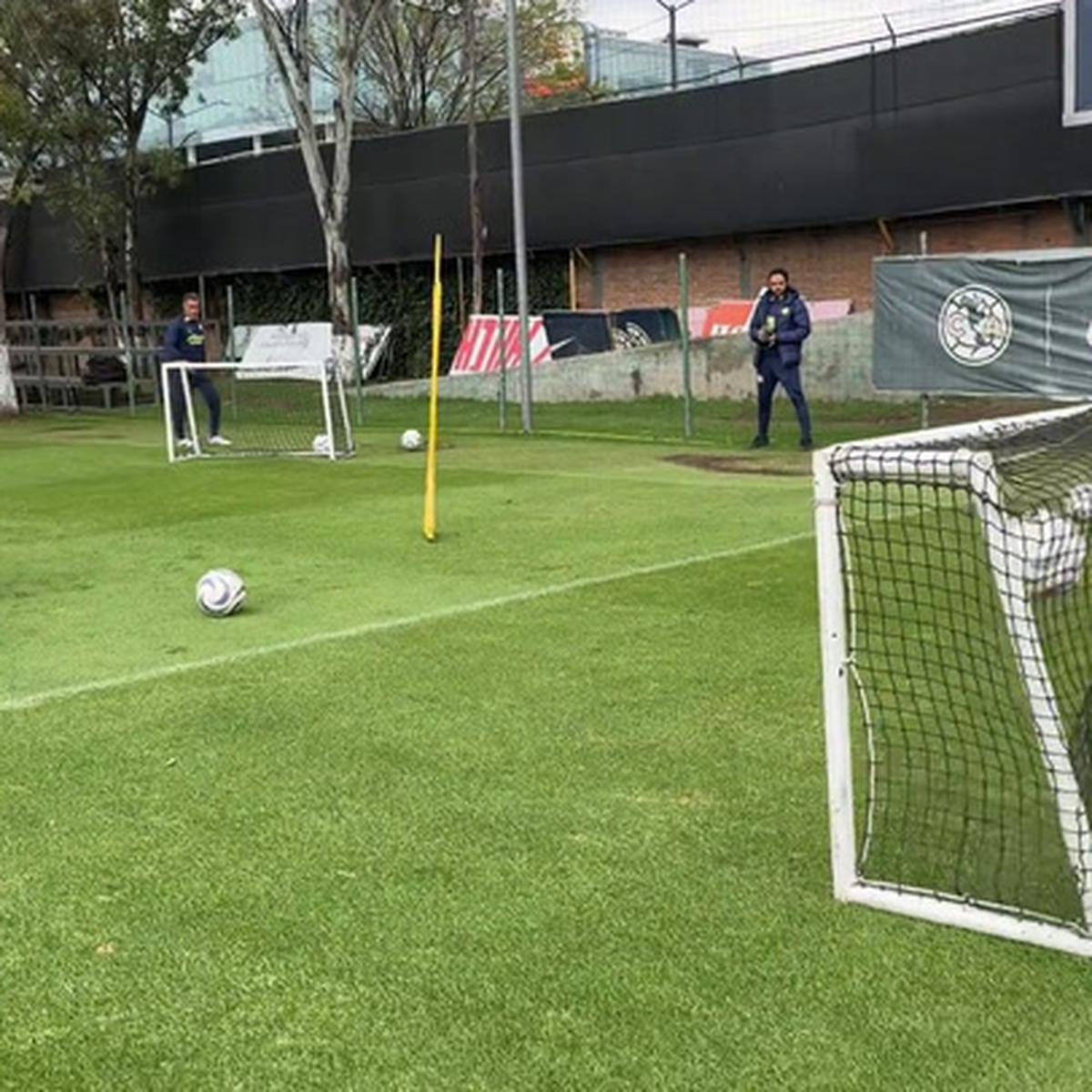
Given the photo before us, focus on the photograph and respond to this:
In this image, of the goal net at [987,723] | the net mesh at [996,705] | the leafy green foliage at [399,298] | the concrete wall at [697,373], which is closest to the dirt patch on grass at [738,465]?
the concrete wall at [697,373]

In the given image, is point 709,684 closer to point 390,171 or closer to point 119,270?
point 390,171

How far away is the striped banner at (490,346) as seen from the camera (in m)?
24.4

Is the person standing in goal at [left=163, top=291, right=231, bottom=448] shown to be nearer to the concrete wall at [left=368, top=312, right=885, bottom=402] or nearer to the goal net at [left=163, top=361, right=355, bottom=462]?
the goal net at [left=163, top=361, right=355, bottom=462]

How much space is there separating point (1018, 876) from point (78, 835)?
108 inches

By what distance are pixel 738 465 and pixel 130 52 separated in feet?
63.0

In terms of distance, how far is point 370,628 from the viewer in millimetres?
7172

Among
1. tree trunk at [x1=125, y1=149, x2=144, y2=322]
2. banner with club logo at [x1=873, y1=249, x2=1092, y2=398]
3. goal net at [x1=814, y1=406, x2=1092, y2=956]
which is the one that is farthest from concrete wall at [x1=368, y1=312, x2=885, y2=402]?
goal net at [x1=814, y1=406, x2=1092, y2=956]

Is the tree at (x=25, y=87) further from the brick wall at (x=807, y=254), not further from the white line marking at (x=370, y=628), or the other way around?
the white line marking at (x=370, y=628)

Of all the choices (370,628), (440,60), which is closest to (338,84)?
(440,60)

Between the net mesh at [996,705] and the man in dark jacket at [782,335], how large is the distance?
849cm

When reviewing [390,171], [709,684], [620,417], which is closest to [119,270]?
[390,171]

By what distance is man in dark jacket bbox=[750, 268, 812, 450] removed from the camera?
14.3 metres

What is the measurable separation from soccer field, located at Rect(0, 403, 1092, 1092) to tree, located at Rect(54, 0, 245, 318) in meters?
21.2

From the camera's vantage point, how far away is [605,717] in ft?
18.1
